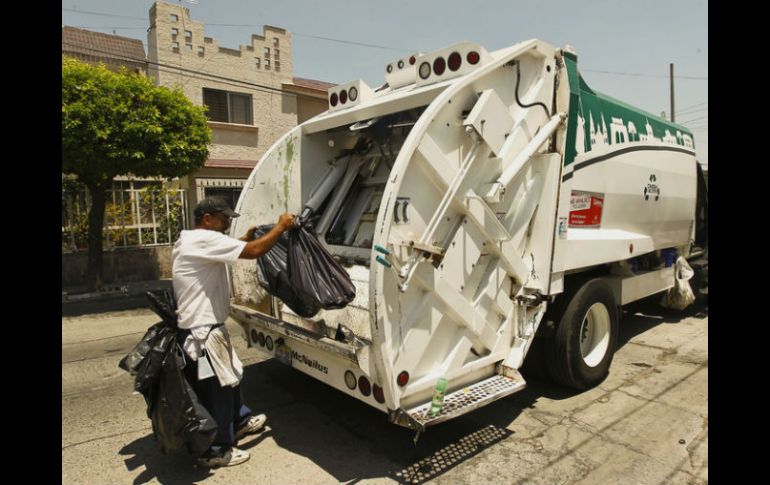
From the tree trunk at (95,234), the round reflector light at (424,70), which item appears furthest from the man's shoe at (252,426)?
the tree trunk at (95,234)

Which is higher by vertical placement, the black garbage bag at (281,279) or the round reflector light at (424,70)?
the round reflector light at (424,70)

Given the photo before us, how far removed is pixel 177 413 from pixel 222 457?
1.60ft

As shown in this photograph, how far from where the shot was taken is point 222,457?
314 centimetres

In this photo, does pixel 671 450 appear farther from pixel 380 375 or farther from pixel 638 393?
pixel 380 375

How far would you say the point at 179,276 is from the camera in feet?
10.2

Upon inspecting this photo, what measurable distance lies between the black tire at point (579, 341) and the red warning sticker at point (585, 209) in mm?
526

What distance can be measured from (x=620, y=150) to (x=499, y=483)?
3.32 meters

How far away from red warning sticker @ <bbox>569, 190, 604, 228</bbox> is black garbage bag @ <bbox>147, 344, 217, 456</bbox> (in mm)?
3102

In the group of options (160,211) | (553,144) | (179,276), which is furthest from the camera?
(160,211)

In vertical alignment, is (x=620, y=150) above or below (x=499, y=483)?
above

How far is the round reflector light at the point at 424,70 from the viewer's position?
341 cm

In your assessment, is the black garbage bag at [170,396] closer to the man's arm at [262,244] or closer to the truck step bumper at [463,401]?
the man's arm at [262,244]

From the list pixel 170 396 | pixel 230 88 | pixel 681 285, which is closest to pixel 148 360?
pixel 170 396
